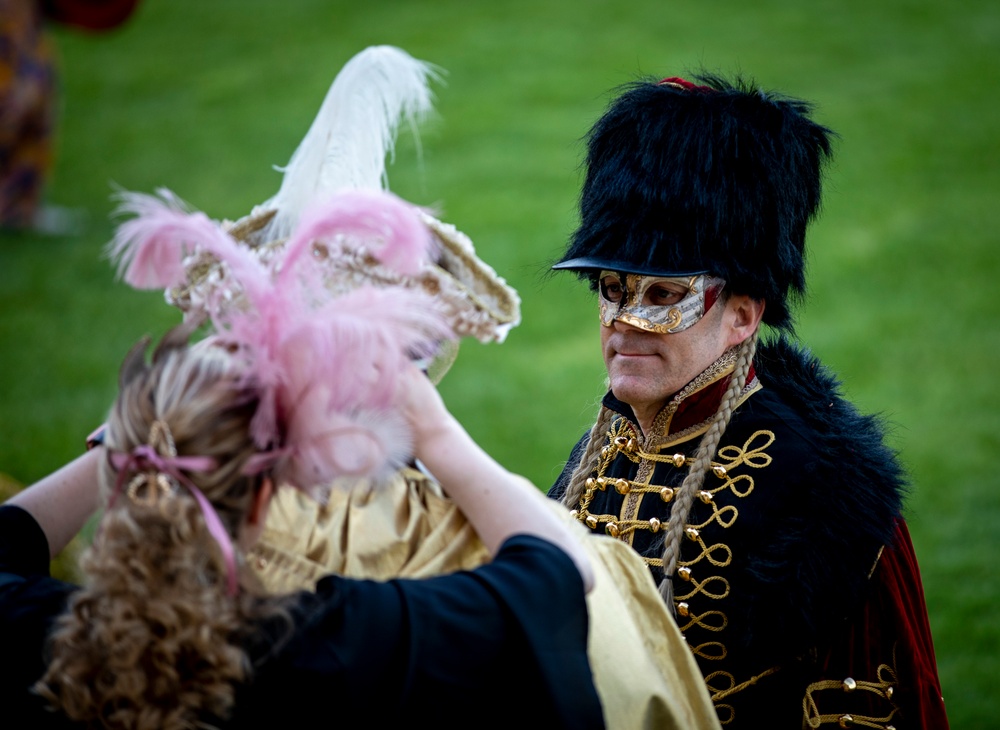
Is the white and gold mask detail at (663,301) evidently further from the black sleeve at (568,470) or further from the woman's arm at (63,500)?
the woman's arm at (63,500)

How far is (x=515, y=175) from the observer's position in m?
11.0

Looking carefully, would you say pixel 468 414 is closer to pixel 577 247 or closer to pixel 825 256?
pixel 825 256

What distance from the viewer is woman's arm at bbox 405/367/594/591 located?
1765 mm

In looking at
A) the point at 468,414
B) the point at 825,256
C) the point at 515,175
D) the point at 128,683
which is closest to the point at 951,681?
the point at 468,414

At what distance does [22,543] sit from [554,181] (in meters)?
9.36

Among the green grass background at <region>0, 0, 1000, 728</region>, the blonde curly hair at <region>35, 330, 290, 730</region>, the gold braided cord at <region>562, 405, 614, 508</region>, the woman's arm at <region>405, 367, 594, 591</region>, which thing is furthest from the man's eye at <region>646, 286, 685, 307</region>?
the green grass background at <region>0, 0, 1000, 728</region>

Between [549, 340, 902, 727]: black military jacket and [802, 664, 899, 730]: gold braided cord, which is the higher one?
[549, 340, 902, 727]: black military jacket

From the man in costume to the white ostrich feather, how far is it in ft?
2.06

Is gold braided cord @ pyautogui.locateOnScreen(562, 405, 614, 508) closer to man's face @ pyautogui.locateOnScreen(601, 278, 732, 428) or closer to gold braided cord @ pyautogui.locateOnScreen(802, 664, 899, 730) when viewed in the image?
man's face @ pyautogui.locateOnScreen(601, 278, 732, 428)

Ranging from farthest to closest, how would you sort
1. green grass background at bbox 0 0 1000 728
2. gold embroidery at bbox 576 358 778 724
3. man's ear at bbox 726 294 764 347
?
green grass background at bbox 0 0 1000 728 → man's ear at bbox 726 294 764 347 → gold embroidery at bbox 576 358 778 724

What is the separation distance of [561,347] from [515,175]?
2994 millimetres

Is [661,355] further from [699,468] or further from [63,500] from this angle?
[63,500]

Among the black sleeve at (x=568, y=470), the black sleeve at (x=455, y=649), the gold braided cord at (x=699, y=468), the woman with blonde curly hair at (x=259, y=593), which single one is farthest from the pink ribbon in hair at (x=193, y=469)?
the black sleeve at (x=568, y=470)

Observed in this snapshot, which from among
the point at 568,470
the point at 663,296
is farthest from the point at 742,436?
the point at 568,470
